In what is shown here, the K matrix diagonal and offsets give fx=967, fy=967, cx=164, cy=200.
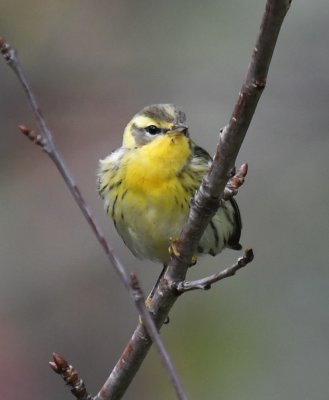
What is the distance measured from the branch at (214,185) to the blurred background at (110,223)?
10.1ft

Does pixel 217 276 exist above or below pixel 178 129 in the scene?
below

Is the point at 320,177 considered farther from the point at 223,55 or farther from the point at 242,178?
the point at 242,178

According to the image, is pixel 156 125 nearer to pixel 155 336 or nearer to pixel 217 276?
pixel 217 276

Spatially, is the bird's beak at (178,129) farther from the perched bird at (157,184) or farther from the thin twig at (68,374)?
the thin twig at (68,374)

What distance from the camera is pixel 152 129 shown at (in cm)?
448

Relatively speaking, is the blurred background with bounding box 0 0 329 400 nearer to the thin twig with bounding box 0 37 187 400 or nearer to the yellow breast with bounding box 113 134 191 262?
the yellow breast with bounding box 113 134 191 262

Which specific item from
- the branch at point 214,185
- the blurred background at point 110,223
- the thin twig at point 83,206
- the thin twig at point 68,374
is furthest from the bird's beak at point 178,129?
the blurred background at point 110,223

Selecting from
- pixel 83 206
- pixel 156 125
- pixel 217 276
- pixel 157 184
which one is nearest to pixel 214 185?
pixel 217 276

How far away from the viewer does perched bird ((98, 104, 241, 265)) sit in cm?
430

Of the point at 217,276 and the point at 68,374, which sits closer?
the point at 217,276

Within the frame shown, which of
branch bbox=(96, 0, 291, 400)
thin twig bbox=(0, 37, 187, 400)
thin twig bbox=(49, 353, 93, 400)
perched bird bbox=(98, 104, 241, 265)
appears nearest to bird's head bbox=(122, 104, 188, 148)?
perched bird bbox=(98, 104, 241, 265)

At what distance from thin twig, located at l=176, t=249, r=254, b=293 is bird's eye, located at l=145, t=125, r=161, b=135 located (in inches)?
47.5

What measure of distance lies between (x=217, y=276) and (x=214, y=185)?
28 cm

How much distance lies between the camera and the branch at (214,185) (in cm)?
237
